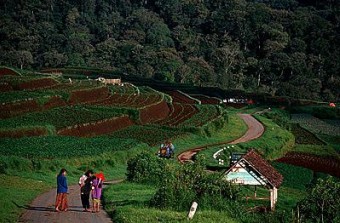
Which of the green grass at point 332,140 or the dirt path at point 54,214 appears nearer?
the dirt path at point 54,214

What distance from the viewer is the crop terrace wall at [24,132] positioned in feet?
136

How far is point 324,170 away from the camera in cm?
4625

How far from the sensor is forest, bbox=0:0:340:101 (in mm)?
123000

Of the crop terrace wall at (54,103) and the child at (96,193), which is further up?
the child at (96,193)

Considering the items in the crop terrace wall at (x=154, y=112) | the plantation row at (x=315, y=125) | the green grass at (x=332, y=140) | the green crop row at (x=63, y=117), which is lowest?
the plantation row at (x=315, y=125)

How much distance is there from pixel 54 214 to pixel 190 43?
12003 cm

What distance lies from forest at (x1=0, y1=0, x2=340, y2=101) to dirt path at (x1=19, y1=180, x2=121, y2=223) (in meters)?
90.7

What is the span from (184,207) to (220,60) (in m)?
109

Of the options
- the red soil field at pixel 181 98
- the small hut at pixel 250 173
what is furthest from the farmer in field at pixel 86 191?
the red soil field at pixel 181 98

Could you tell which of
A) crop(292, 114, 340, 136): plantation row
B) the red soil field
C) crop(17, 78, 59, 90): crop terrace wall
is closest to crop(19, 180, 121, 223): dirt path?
crop(17, 78, 59, 90): crop terrace wall

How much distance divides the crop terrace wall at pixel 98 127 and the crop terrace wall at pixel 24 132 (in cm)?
232

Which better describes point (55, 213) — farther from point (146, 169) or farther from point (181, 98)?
point (181, 98)

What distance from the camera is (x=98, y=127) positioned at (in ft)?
167

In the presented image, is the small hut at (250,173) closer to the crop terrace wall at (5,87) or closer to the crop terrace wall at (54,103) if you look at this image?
the crop terrace wall at (54,103)
